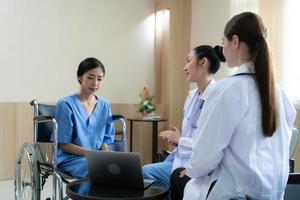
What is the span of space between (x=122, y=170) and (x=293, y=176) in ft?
1.96

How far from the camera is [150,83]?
4242 millimetres

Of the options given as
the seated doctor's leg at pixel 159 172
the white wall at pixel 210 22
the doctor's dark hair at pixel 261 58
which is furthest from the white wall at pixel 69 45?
the doctor's dark hair at pixel 261 58

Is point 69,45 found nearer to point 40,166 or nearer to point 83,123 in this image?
point 83,123

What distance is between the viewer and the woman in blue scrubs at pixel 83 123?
2.10 meters

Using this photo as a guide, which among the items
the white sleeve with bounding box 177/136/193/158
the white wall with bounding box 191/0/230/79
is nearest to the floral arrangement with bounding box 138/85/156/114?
the white wall with bounding box 191/0/230/79

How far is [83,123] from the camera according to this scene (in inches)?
86.5

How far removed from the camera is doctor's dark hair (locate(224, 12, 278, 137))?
1.06m

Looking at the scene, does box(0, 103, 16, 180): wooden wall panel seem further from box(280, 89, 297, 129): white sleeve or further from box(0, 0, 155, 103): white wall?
box(280, 89, 297, 129): white sleeve

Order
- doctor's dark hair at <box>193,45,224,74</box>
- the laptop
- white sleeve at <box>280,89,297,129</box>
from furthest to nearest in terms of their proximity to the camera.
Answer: doctor's dark hair at <box>193,45,224,74</box>, the laptop, white sleeve at <box>280,89,297,129</box>

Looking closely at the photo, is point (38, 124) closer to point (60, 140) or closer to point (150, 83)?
point (60, 140)

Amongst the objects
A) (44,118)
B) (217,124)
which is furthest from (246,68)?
(44,118)

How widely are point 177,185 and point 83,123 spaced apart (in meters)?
0.93

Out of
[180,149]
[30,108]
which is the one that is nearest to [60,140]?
[180,149]

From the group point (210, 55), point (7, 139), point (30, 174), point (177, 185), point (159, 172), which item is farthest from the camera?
point (7, 139)
